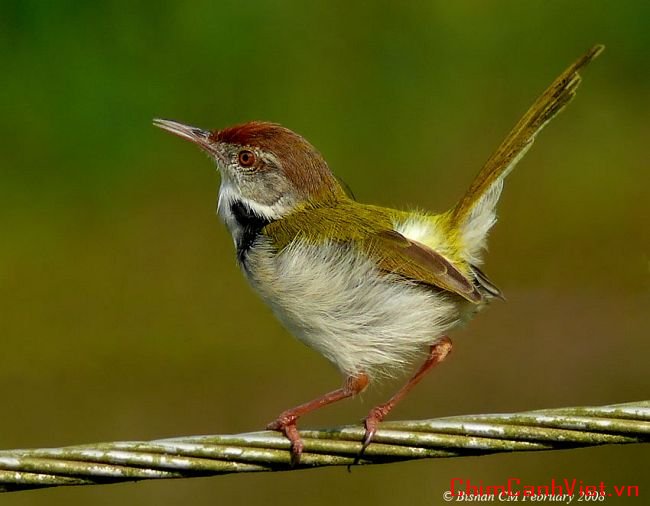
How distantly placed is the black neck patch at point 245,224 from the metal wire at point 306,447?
52.5 inches

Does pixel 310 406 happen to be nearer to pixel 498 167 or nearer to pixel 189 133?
pixel 498 167

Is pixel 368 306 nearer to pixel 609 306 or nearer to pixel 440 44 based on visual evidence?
pixel 609 306

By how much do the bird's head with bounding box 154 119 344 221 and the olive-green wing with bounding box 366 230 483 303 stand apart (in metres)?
0.52

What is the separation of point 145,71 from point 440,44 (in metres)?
2.00

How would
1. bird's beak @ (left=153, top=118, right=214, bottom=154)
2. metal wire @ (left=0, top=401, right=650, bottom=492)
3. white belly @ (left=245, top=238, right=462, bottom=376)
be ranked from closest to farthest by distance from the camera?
metal wire @ (left=0, top=401, right=650, bottom=492) → white belly @ (left=245, top=238, right=462, bottom=376) → bird's beak @ (left=153, top=118, right=214, bottom=154)

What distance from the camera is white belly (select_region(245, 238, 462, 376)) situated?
4.09 meters

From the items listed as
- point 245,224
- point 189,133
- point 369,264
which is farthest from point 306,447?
point 189,133

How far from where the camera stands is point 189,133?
16.3ft

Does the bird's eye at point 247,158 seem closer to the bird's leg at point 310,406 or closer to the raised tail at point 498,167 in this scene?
the raised tail at point 498,167

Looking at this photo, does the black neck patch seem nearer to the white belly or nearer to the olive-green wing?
the white belly

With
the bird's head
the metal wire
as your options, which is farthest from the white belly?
the metal wire

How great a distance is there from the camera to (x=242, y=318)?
7.23 metres

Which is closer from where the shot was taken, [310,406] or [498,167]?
[310,406]

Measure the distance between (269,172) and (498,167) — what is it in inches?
37.7
